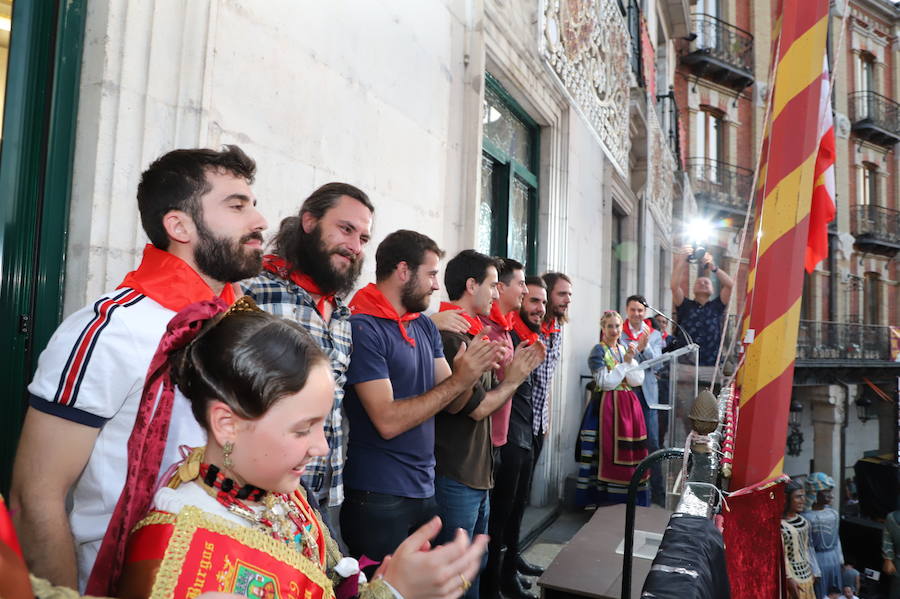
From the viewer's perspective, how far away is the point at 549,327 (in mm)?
4500

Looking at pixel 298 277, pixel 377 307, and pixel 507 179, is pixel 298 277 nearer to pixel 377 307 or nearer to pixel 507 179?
pixel 377 307

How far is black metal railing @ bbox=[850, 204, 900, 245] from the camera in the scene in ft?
74.5

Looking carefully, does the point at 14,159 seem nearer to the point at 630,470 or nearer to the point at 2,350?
the point at 2,350

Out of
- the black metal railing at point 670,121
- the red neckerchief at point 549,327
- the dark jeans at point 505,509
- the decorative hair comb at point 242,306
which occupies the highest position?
the black metal railing at point 670,121

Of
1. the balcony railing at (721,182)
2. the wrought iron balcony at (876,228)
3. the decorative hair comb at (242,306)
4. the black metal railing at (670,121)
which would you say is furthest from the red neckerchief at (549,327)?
the wrought iron balcony at (876,228)

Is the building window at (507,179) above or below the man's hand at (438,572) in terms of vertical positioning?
above

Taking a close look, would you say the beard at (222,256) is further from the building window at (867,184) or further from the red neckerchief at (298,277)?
the building window at (867,184)

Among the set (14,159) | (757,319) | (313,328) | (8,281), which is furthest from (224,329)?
(757,319)

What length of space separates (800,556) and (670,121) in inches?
450

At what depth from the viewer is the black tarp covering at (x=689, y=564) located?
91cm

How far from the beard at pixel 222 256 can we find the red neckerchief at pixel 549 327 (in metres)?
3.07

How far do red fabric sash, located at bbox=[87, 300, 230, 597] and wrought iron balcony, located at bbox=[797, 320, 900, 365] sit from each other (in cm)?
1897

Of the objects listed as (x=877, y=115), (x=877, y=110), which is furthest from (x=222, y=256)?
(x=877, y=110)

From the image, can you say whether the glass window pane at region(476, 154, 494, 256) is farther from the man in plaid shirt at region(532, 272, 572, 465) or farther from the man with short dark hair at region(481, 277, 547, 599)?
the man with short dark hair at region(481, 277, 547, 599)
